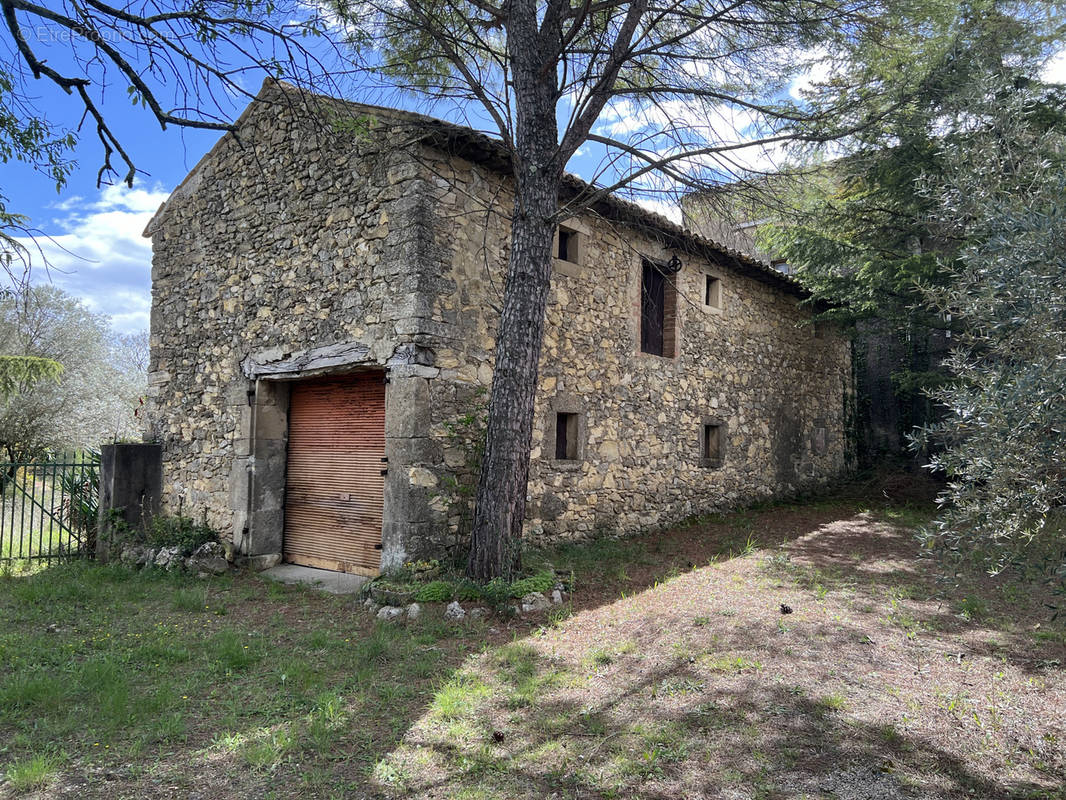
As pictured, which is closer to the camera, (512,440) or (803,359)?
(512,440)

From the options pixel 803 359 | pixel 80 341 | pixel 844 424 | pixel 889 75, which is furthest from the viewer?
pixel 80 341

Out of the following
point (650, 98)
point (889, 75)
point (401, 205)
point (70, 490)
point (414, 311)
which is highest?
point (889, 75)

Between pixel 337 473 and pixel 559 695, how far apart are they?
4366 millimetres

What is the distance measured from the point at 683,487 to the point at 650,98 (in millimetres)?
5246

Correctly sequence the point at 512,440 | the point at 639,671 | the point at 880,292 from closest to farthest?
the point at 639,671 < the point at 512,440 < the point at 880,292

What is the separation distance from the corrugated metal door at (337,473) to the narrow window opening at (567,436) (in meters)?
2.08

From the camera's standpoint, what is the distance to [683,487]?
30.6ft

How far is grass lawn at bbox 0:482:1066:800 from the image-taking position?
296 centimetres

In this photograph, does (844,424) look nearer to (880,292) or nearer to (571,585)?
(880,292)

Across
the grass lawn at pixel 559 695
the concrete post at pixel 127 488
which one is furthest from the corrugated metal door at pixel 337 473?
the concrete post at pixel 127 488

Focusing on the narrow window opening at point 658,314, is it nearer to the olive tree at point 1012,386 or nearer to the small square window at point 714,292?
the small square window at point 714,292

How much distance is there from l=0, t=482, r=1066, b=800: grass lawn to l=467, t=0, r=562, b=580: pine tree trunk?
32.9 inches

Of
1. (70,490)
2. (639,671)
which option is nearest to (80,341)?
(70,490)

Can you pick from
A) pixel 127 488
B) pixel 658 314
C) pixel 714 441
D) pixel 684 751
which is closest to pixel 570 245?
pixel 658 314
